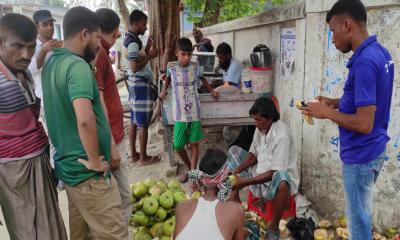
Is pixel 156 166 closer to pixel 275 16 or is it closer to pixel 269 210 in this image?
pixel 269 210

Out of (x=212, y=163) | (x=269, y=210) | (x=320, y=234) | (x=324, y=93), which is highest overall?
(x=324, y=93)

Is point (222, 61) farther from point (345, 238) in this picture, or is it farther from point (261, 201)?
point (345, 238)

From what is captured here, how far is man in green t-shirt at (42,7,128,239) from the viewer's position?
6.79 feet

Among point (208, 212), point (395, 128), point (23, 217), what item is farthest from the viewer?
point (395, 128)

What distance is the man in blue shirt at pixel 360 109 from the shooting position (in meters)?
2.09

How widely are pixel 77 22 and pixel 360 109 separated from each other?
68.1 inches

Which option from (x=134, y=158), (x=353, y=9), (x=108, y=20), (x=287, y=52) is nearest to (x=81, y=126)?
(x=108, y=20)

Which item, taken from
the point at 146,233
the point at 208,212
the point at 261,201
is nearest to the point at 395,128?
the point at 261,201

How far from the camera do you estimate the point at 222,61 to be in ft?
18.6

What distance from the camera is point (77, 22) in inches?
86.7

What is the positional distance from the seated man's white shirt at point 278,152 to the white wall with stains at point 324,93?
41 cm

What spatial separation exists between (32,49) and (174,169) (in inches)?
122

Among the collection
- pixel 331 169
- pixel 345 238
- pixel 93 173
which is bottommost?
pixel 345 238

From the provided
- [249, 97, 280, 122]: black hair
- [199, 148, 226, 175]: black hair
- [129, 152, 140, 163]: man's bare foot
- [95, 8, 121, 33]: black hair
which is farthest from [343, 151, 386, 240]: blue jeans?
[129, 152, 140, 163]: man's bare foot
